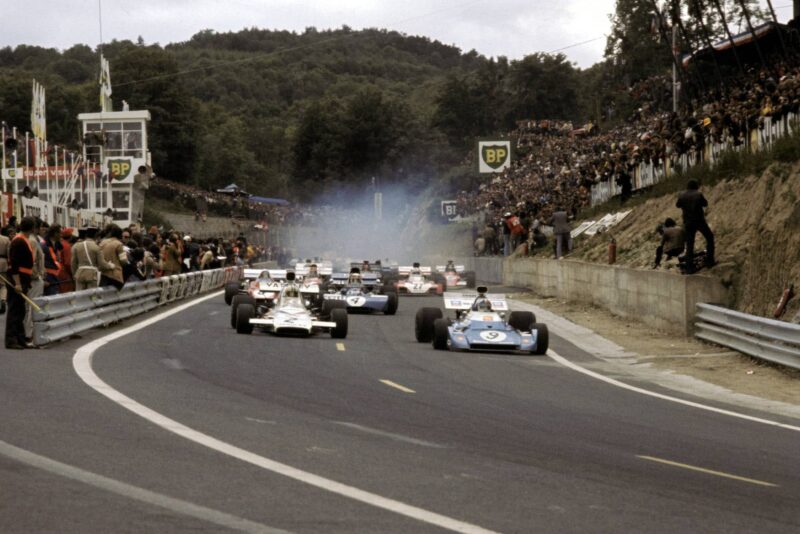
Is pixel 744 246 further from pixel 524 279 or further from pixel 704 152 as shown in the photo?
pixel 524 279

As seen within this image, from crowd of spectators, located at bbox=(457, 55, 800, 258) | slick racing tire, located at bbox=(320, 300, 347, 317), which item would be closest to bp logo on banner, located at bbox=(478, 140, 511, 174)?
crowd of spectators, located at bbox=(457, 55, 800, 258)

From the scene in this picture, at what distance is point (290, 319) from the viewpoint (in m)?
22.2

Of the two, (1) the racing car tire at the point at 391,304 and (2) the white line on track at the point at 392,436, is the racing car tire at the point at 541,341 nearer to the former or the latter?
(2) the white line on track at the point at 392,436

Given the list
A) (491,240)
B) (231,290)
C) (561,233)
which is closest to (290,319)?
(231,290)

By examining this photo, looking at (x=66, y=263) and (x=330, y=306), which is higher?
(x=66, y=263)

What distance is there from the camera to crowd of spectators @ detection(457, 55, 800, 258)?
29578mm

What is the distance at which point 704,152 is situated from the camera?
32.7 metres

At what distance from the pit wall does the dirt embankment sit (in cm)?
58

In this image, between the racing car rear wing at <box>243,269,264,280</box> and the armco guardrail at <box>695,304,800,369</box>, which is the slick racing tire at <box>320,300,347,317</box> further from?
the armco guardrail at <box>695,304,800,369</box>

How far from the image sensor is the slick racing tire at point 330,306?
22.9 meters

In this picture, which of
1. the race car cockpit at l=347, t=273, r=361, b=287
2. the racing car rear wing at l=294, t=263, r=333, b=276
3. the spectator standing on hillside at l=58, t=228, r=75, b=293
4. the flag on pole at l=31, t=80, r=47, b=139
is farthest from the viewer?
the flag on pole at l=31, t=80, r=47, b=139

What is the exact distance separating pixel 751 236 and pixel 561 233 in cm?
1582

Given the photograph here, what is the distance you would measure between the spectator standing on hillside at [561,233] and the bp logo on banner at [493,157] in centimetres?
2637

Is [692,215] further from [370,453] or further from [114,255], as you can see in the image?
[370,453]
